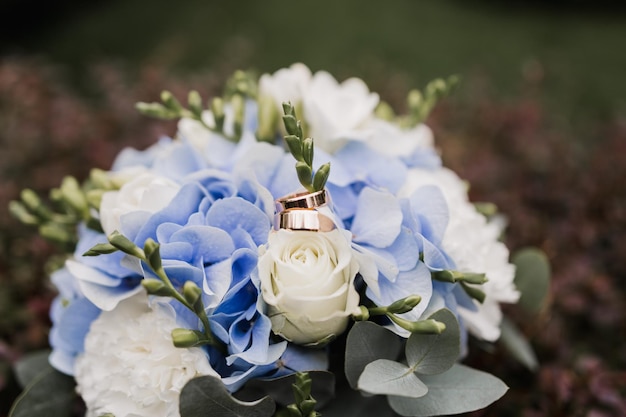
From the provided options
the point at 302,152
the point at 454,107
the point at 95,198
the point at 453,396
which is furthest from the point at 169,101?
the point at 454,107

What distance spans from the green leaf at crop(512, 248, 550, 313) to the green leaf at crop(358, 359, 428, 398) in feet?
1.14

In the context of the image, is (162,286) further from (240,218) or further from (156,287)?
(240,218)

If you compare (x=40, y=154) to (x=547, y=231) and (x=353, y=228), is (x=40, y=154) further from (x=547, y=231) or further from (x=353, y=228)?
(x=547, y=231)

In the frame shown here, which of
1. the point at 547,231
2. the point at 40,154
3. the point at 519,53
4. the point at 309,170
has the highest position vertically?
the point at 519,53

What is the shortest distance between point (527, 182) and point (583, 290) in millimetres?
321

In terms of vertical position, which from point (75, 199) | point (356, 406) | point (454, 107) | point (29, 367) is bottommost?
point (29, 367)

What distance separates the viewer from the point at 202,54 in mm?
2508

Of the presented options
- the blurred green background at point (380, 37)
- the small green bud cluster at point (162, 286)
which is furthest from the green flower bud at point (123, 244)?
the blurred green background at point (380, 37)

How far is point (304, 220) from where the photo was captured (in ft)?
1.93

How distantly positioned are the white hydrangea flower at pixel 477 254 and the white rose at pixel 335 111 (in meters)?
0.10

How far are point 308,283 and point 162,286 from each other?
0.13 metres

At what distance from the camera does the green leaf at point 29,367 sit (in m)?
0.80

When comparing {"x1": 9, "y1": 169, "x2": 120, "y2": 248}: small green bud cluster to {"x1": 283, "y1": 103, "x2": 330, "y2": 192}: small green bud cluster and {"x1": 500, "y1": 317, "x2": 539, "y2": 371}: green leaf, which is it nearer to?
{"x1": 283, "y1": 103, "x2": 330, "y2": 192}: small green bud cluster

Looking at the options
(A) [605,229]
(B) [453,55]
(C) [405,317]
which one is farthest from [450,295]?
(B) [453,55]
